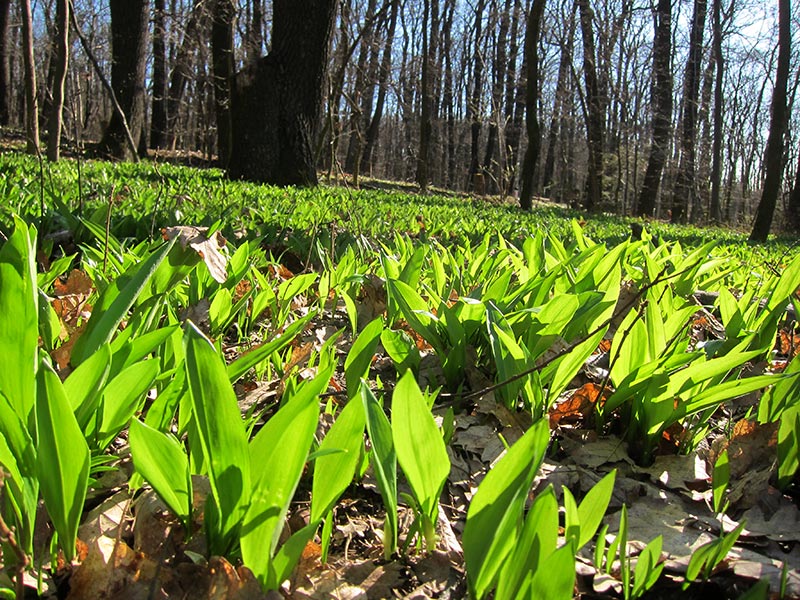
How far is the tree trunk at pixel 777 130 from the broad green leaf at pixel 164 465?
11.7 meters

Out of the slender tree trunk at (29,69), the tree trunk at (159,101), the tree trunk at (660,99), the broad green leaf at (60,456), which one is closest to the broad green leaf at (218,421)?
the broad green leaf at (60,456)

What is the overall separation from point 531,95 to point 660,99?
14.0 metres

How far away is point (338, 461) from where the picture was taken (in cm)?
81

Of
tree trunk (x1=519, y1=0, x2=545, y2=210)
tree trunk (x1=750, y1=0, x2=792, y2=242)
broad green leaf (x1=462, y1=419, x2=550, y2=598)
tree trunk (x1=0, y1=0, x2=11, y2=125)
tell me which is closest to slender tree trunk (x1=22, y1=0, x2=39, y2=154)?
broad green leaf (x1=462, y1=419, x2=550, y2=598)

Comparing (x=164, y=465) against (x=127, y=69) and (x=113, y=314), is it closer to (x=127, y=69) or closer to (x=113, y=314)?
(x=113, y=314)

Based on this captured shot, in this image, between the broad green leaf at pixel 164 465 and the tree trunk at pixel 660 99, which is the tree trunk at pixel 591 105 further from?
the broad green leaf at pixel 164 465

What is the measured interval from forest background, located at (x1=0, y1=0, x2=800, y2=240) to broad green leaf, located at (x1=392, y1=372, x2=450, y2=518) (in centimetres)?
295

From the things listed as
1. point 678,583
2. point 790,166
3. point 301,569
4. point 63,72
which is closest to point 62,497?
point 301,569

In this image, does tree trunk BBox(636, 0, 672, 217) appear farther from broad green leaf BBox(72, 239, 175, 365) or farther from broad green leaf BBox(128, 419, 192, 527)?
broad green leaf BBox(128, 419, 192, 527)

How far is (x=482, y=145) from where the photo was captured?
4444cm

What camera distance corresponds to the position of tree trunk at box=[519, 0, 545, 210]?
11.2 meters

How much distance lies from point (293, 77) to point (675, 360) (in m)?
8.07

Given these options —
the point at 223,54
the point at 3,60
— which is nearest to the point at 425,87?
the point at 223,54

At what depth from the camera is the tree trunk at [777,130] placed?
375 inches
